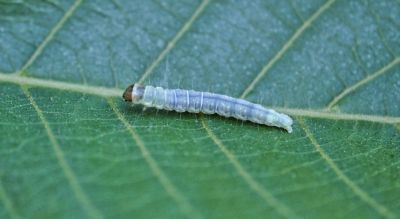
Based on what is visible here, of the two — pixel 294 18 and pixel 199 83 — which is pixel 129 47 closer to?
pixel 199 83

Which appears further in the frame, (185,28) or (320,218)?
(185,28)

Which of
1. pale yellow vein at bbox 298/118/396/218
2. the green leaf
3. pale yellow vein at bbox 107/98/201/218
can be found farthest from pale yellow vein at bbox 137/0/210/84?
pale yellow vein at bbox 298/118/396/218

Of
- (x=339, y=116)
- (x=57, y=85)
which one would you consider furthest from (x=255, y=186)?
(x=57, y=85)

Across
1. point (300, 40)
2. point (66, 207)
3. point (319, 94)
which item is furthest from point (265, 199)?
point (300, 40)

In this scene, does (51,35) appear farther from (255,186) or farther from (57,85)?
(255,186)

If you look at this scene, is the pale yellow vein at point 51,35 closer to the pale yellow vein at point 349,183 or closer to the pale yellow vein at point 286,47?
the pale yellow vein at point 286,47

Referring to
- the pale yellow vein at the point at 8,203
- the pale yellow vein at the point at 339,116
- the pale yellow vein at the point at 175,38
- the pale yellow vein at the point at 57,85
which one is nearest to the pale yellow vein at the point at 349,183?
the pale yellow vein at the point at 339,116
